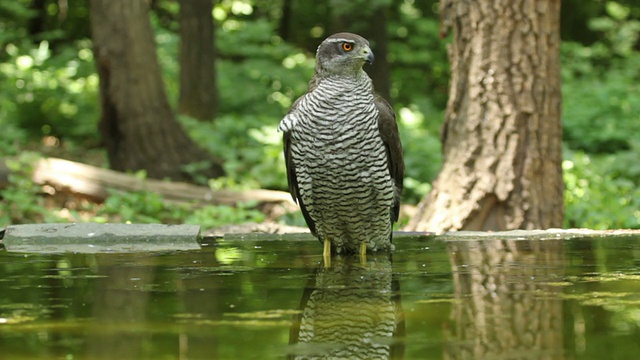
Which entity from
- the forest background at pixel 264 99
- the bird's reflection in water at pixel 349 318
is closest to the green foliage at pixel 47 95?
the forest background at pixel 264 99

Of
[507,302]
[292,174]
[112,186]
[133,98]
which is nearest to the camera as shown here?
[507,302]

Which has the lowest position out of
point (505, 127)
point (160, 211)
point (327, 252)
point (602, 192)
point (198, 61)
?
point (160, 211)

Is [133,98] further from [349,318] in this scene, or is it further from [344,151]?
[349,318]

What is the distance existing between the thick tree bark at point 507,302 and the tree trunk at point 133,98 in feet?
23.5

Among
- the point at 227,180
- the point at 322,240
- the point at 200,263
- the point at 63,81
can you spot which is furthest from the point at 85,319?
the point at 63,81

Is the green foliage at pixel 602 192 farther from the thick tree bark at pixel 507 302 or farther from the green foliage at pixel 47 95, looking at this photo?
the green foliage at pixel 47 95

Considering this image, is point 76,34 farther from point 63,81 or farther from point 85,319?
point 85,319

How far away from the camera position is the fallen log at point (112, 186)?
9.97 meters

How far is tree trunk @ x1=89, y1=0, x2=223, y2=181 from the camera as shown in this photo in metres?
11.1

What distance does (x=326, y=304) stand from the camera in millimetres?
3182

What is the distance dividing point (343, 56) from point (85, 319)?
7.94 feet

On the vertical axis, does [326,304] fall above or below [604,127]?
above

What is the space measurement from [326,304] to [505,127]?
163 inches

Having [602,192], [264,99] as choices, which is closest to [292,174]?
Result: [602,192]
